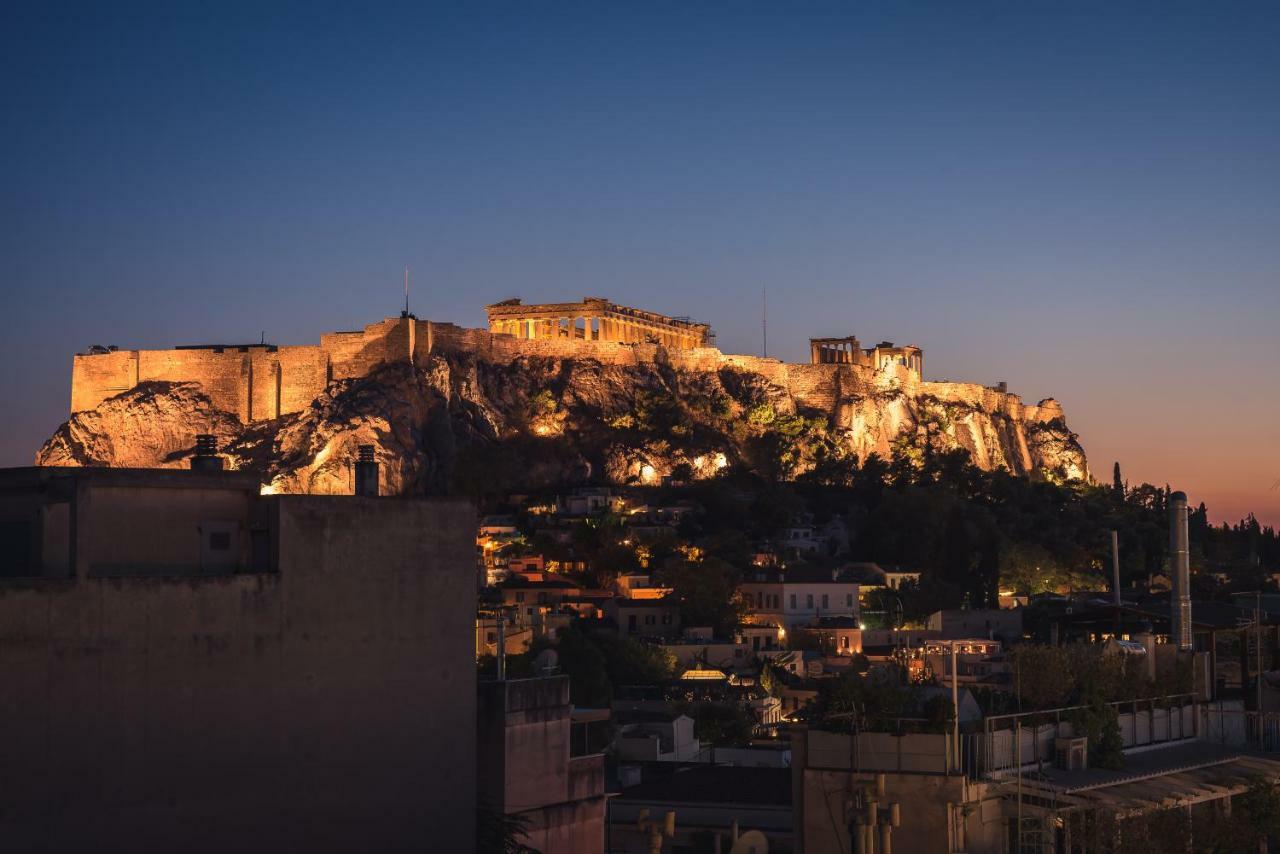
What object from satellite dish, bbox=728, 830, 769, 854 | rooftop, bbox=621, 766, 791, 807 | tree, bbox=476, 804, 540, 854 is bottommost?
rooftop, bbox=621, 766, 791, 807

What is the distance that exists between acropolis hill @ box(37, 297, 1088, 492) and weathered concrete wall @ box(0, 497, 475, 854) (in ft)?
185

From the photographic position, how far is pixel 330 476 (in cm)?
7806

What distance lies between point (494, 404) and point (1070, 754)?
71018 mm

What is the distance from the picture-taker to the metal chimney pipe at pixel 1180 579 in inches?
1056

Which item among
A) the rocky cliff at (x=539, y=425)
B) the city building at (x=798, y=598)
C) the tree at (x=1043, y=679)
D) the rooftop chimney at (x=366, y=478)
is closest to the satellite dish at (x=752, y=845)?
the tree at (x=1043, y=679)

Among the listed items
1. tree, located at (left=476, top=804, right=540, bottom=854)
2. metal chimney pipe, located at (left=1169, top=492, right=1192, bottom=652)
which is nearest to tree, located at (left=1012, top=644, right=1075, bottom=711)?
tree, located at (left=476, top=804, right=540, bottom=854)

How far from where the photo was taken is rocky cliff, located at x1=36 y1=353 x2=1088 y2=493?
81.7m

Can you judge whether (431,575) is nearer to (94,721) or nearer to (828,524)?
(94,721)

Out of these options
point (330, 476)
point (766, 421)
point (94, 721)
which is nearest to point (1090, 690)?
point (94, 721)

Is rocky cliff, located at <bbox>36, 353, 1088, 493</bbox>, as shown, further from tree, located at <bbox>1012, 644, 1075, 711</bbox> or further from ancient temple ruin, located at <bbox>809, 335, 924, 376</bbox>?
tree, located at <bbox>1012, 644, 1075, 711</bbox>

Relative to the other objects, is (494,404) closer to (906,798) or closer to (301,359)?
(301,359)

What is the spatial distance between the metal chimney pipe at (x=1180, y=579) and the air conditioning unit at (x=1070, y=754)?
24.4 ft

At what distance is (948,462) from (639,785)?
253 ft

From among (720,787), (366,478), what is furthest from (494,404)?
(366,478)
